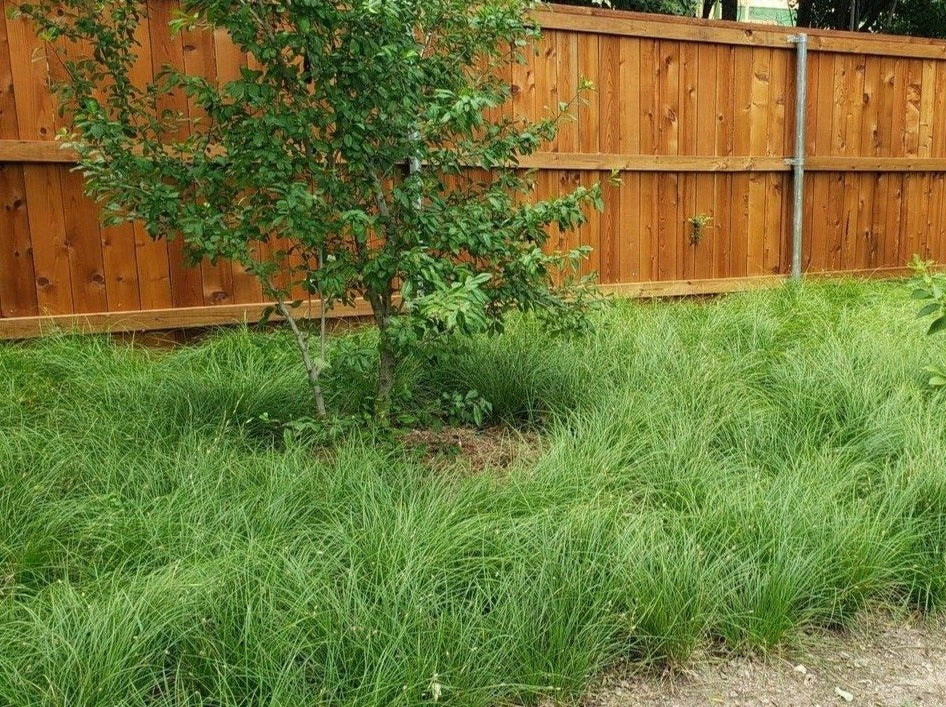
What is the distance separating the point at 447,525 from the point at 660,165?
4.27m

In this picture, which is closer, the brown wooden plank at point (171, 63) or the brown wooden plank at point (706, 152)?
the brown wooden plank at point (171, 63)

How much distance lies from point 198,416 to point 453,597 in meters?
1.65

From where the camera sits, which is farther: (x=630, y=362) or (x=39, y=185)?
(x=39, y=185)

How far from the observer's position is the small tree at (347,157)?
3.29m

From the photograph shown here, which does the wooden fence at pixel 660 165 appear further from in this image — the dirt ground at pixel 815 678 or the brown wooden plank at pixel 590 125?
the dirt ground at pixel 815 678

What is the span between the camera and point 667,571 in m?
2.53

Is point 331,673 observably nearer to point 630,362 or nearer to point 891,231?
point 630,362

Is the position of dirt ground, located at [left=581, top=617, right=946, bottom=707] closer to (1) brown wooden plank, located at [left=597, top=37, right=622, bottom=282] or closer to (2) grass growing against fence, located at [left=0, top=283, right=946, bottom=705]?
(2) grass growing against fence, located at [left=0, top=283, right=946, bottom=705]

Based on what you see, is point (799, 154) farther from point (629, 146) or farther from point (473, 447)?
point (473, 447)

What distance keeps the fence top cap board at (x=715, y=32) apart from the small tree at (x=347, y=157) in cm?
211

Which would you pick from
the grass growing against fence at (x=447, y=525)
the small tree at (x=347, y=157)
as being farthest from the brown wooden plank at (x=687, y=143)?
the small tree at (x=347, y=157)

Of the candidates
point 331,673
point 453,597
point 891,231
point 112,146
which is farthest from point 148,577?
point 891,231

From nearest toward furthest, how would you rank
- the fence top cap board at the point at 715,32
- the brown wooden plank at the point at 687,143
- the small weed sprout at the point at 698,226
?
1. the fence top cap board at the point at 715,32
2. the brown wooden plank at the point at 687,143
3. the small weed sprout at the point at 698,226

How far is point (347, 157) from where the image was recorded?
11.3 feet
